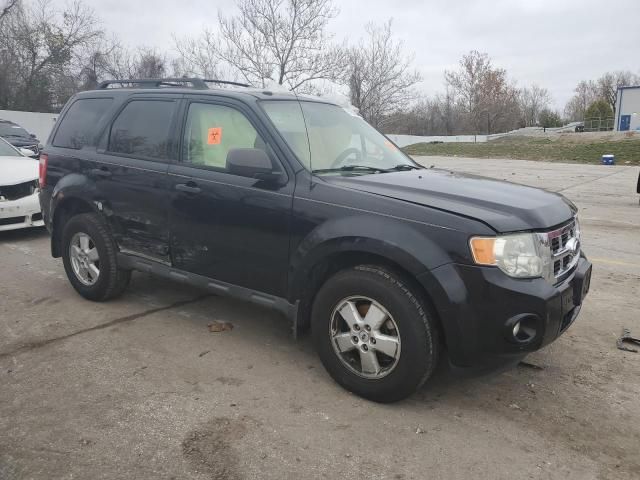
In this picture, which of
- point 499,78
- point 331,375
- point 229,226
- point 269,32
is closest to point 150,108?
point 229,226

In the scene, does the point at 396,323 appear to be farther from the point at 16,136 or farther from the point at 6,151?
the point at 16,136

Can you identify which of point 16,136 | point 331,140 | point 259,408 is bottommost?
point 259,408

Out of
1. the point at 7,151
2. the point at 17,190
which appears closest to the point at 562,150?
the point at 7,151

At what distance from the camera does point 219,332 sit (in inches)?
171

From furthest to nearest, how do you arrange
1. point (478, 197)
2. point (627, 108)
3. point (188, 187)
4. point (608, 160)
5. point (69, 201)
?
point (627, 108), point (608, 160), point (69, 201), point (188, 187), point (478, 197)

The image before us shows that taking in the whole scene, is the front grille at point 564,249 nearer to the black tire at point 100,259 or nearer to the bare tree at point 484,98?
the black tire at point 100,259

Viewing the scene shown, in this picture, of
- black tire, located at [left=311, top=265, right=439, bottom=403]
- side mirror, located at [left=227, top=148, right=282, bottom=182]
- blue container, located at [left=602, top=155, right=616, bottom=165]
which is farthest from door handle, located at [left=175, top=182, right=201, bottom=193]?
blue container, located at [left=602, top=155, right=616, bottom=165]

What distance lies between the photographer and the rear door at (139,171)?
4.23 m

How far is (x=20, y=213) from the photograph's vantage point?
7426 mm

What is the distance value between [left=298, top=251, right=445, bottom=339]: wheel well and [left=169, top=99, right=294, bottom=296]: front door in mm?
214

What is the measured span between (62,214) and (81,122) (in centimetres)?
88

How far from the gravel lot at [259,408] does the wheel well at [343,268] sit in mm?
483

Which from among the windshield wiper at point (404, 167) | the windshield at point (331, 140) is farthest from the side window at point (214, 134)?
the windshield wiper at point (404, 167)

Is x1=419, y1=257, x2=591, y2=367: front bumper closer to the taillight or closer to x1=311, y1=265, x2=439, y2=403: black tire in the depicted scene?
x1=311, y1=265, x2=439, y2=403: black tire
